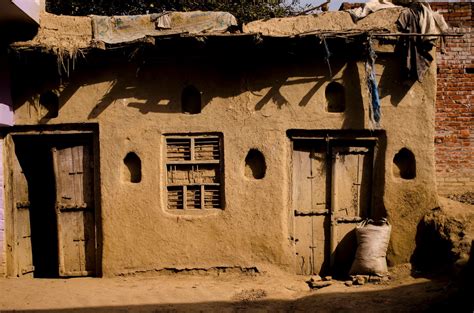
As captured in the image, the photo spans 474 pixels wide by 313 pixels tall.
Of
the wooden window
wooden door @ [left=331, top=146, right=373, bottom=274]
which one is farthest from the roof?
wooden door @ [left=331, top=146, right=373, bottom=274]

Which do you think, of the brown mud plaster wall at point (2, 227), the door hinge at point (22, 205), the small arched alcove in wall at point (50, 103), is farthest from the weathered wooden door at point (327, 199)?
the brown mud plaster wall at point (2, 227)

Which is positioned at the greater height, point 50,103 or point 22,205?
point 50,103

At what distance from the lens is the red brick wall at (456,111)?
861cm

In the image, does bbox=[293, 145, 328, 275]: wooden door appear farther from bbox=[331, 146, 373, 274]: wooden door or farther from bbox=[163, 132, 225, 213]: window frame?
bbox=[163, 132, 225, 213]: window frame

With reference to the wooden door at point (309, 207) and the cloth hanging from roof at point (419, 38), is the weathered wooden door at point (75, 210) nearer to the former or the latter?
the wooden door at point (309, 207)

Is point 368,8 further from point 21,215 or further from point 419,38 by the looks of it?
point 21,215

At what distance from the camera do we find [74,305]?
558cm

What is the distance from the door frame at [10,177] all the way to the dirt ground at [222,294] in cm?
38

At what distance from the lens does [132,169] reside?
6773 millimetres

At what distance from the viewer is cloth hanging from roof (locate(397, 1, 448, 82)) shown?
6.29m

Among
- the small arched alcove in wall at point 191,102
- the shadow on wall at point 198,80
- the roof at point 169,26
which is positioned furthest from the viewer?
the small arched alcove in wall at point 191,102

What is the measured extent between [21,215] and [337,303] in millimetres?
4779

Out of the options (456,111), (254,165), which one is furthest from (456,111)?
(254,165)

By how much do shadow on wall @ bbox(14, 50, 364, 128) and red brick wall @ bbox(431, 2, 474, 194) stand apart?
3.05m
